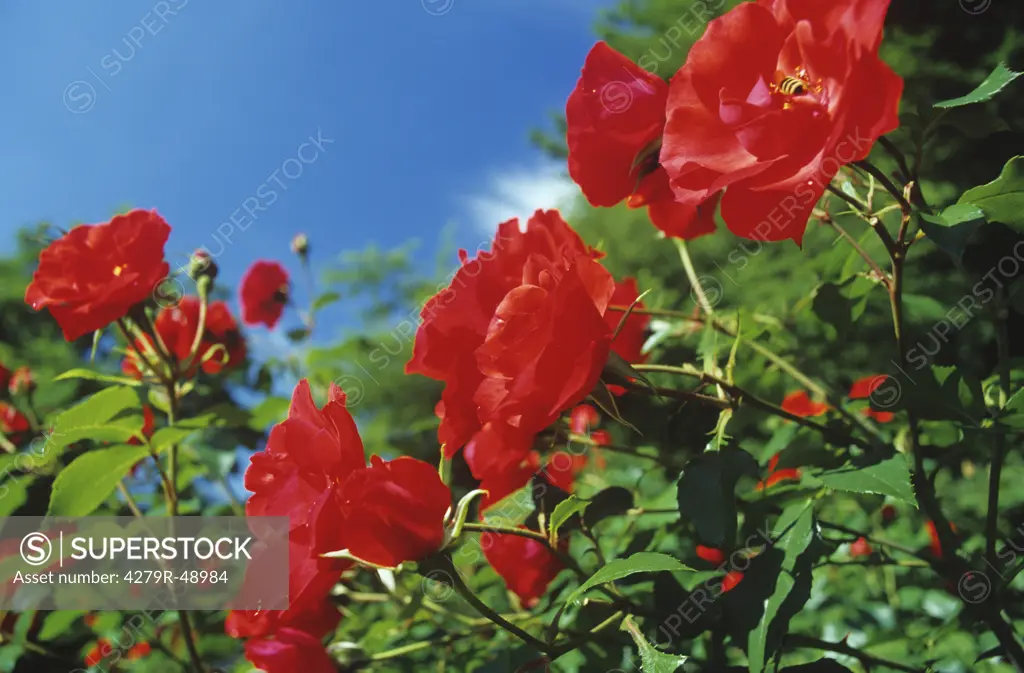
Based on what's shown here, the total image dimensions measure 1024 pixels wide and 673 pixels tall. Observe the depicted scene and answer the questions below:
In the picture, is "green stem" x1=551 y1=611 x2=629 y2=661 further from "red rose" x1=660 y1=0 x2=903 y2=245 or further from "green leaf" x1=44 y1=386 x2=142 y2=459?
"green leaf" x1=44 y1=386 x2=142 y2=459

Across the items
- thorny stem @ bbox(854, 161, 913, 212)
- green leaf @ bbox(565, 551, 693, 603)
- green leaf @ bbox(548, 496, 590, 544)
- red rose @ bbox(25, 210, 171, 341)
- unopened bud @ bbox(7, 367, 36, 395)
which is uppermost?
unopened bud @ bbox(7, 367, 36, 395)

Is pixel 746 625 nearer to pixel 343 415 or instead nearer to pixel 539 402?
pixel 539 402

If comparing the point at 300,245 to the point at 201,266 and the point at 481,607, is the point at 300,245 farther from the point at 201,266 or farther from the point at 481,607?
the point at 481,607

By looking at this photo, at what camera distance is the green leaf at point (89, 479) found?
90 centimetres

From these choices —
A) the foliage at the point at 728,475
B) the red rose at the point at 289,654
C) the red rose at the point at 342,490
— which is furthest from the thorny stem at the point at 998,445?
the red rose at the point at 289,654

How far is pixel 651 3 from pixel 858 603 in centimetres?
983

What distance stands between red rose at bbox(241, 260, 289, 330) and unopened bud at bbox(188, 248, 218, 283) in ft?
1.86

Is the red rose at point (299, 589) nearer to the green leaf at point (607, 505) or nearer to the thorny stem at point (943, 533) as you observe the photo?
the green leaf at point (607, 505)

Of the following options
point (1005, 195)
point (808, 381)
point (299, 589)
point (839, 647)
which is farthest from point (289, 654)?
point (1005, 195)

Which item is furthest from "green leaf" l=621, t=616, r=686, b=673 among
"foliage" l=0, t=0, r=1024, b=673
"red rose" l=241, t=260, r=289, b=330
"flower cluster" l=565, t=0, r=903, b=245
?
"red rose" l=241, t=260, r=289, b=330

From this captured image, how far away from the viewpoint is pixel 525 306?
58cm

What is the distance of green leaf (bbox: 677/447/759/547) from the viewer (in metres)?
0.60

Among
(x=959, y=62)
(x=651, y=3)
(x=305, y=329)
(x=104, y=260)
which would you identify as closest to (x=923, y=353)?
(x=104, y=260)

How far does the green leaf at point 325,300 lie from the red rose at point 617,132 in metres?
1.17
